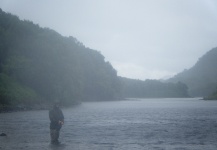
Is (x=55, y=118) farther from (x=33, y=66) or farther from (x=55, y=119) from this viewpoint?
(x=33, y=66)

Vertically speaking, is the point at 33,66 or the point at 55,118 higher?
the point at 33,66

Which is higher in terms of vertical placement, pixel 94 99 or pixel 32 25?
pixel 32 25

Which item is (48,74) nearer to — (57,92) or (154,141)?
(57,92)

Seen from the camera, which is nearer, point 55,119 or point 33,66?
point 55,119

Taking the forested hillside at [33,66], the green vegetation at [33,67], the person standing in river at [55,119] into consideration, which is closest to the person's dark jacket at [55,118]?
the person standing in river at [55,119]

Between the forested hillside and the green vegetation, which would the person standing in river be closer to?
the green vegetation

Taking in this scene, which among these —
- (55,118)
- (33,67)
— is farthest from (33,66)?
(55,118)

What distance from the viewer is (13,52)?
91.6 m

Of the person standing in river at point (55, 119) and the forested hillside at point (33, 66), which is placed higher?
the forested hillside at point (33, 66)

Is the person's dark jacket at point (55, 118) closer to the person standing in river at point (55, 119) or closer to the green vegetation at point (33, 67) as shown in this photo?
the person standing in river at point (55, 119)

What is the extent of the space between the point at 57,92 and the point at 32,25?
32893 millimetres

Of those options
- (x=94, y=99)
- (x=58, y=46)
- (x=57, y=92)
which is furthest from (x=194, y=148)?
(x=94, y=99)

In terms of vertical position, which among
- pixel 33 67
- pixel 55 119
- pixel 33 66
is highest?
pixel 33 66

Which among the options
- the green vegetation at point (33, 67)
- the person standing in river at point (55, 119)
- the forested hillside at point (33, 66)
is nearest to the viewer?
the person standing in river at point (55, 119)
